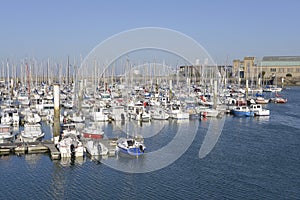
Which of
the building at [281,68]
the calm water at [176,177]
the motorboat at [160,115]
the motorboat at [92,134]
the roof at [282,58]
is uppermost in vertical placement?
the roof at [282,58]

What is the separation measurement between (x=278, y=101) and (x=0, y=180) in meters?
31.8

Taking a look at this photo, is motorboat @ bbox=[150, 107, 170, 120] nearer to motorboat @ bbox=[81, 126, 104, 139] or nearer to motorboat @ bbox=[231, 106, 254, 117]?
motorboat @ bbox=[231, 106, 254, 117]

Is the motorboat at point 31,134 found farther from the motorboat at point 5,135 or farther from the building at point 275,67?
the building at point 275,67

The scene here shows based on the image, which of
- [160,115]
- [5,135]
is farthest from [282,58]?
[5,135]

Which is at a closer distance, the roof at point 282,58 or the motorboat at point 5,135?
the motorboat at point 5,135

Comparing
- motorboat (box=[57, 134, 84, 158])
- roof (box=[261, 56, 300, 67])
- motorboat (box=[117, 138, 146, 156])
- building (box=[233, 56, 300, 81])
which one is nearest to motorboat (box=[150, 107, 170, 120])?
motorboat (box=[117, 138, 146, 156])

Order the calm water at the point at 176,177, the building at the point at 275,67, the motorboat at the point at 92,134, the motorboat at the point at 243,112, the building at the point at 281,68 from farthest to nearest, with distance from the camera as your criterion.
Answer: the building at the point at 281,68 < the building at the point at 275,67 < the motorboat at the point at 243,112 < the motorboat at the point at 92,134 < the calm water at the point at 176,177

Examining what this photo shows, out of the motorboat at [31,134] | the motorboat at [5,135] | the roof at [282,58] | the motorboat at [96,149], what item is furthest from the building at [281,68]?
the motorboat at [96,149]

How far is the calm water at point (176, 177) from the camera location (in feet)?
37.4

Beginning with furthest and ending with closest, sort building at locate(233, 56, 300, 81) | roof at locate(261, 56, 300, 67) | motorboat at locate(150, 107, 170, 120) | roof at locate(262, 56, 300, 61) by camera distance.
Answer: roof at locate(262, 56, 300, 61), roof at locate(261, 56, 300, 67), building at locate(233, 56, 300, 81), motorboat at locate(150, 107, 170, 120)

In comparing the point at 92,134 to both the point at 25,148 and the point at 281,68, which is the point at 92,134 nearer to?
the point at 25,148

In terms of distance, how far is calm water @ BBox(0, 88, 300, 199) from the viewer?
11414mm

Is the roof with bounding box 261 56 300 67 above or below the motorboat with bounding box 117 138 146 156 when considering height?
above

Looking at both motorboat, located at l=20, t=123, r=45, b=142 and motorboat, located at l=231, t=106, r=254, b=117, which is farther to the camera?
motorboat, located at l=231, t=106, r=254, b=117
